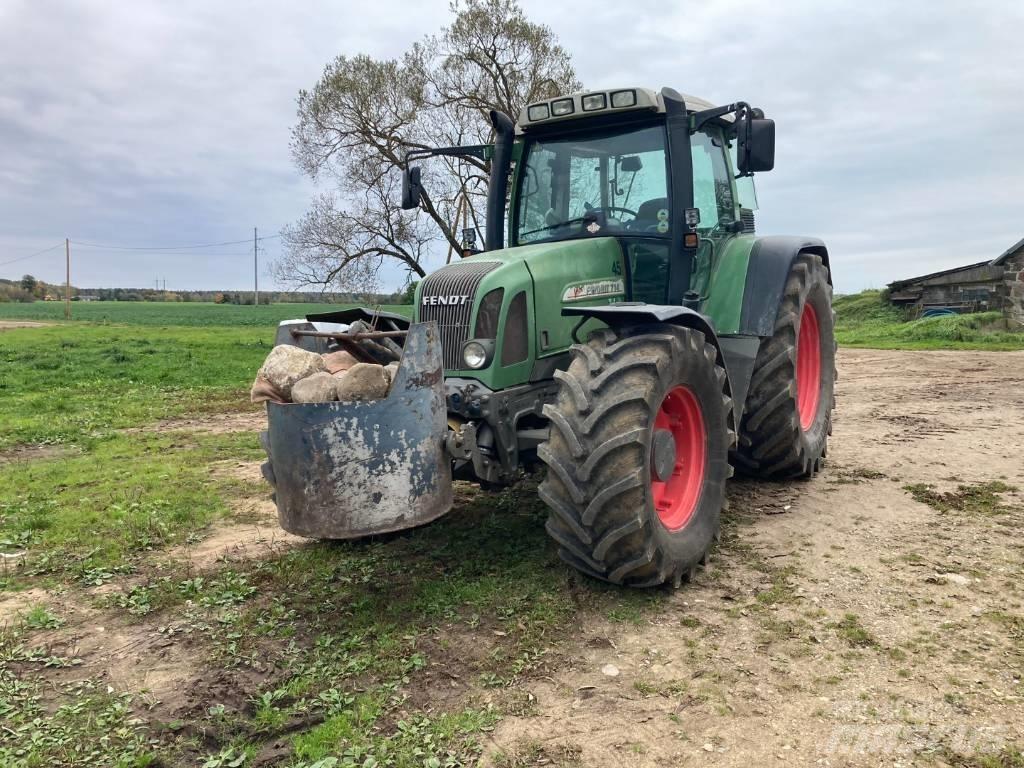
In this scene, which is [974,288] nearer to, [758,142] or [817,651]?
[758,142]

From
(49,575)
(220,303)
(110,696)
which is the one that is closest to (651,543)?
(110,696)

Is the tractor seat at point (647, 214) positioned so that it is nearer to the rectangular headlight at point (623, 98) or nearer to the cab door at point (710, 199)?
the cab door at point (710, 199)

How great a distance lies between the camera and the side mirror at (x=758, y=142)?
4766 millimetres

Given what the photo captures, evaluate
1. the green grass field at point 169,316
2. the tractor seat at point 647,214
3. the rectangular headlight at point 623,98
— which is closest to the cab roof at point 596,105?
the rectangular headlight at point 623,98

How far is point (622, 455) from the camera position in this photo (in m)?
3.55

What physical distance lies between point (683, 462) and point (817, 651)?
131cm

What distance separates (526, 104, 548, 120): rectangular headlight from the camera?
502 cm

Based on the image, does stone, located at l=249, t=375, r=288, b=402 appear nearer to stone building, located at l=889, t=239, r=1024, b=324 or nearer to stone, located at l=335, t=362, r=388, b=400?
stone, located at l=335, t=362, r=388, b=400

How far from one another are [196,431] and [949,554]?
7.89 metres

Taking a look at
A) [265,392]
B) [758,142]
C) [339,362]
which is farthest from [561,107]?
[265,392]

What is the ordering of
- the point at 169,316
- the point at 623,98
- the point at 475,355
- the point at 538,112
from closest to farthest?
1. the point at 475,355
2. the point at 623,98
3. the point at 538,112
4. the point at 169,316

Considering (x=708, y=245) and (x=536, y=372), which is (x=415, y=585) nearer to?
(x=536, y=372)

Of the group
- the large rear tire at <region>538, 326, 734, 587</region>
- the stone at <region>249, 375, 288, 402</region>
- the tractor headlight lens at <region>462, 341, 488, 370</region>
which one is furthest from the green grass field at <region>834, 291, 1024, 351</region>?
the stone at <region>249, 375, 288, 402</region>

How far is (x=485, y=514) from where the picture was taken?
5.40m
